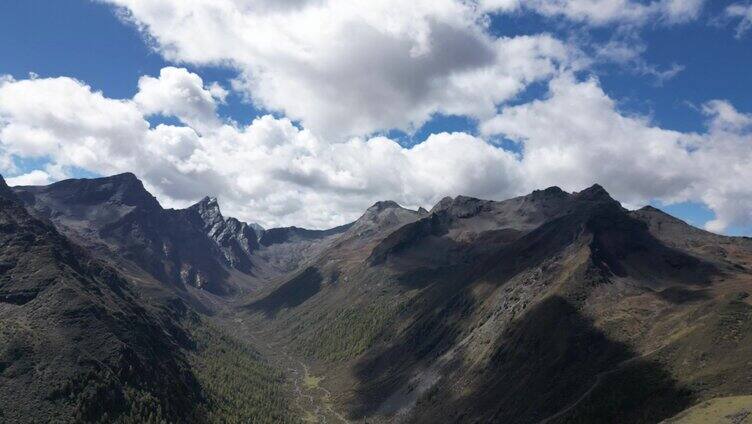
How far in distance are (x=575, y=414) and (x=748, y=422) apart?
47.6 m

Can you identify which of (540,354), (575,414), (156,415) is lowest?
(156,415)

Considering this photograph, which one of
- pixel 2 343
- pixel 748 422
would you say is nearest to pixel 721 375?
pixel 748 422

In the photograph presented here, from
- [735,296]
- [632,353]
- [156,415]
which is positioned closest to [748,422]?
[632,353]

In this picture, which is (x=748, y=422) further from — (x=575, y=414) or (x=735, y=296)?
(x=735, y=296)

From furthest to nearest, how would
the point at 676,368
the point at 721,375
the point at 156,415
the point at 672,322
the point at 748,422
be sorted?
the point at 156,415
the point at 672,322
the point at 676,368
the point at 721,375
the point at 748,422

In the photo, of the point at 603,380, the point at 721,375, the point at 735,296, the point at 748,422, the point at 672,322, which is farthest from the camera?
the point at 672,322

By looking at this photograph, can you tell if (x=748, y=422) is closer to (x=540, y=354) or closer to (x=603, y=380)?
(x=603, y=380)

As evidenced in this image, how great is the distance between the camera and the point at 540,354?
19362cm

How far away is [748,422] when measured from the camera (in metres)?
103

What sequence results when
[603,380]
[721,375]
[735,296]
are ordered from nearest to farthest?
[721,375], [603,380], [735,296]

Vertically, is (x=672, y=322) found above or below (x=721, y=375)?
above

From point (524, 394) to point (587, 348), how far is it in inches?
1118

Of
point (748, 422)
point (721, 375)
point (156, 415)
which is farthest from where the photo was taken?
point (156, 415)

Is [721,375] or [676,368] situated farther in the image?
[676,368]
